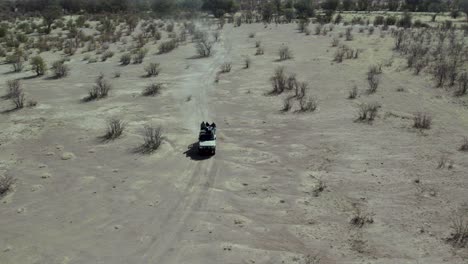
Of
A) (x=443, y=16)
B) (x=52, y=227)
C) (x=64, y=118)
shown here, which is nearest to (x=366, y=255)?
(x=52, y=227)

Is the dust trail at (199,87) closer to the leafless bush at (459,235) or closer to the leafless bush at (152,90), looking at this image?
the leafless bush at (152,90)

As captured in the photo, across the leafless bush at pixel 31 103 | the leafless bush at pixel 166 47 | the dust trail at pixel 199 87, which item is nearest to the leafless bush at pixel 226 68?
the dust trail at pixel 199 87

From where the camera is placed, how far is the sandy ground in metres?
10.0

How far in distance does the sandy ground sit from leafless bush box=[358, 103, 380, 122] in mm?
352

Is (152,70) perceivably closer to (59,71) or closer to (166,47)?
(59,71)

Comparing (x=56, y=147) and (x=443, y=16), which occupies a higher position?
(x=443, y=16)

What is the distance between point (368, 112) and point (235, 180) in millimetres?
8628

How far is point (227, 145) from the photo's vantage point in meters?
16.2

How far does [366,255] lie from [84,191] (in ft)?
26.6

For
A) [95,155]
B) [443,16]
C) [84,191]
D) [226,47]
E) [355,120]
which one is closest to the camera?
[84,191]

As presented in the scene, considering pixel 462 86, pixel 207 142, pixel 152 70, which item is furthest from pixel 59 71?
pixel 462 86

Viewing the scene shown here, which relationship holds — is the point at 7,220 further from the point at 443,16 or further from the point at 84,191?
the point at 443,16

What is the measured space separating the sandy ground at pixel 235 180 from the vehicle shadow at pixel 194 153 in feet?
0.42

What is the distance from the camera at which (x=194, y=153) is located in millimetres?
15438
